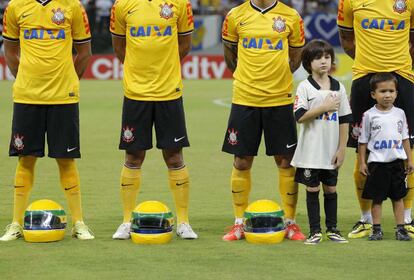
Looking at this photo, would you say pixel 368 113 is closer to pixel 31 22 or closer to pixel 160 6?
pixel 160 6

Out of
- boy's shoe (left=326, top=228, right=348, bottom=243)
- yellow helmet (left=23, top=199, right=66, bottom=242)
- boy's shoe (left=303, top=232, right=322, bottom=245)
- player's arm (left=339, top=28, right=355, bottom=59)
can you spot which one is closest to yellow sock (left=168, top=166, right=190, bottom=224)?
yellow helmet (left=23, top=199, right=66, bottom=242)

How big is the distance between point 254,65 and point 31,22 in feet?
6.17

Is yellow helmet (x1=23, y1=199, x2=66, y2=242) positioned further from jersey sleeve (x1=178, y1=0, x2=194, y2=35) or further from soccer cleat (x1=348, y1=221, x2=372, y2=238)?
soccer cleat (x1=348, y1=221, x2=372, y2=238)

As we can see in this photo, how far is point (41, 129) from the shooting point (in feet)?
29.7

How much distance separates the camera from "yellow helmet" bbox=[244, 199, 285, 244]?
8820mm

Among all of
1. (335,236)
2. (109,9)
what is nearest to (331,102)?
(335,236)

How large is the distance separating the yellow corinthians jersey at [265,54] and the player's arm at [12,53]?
188 centimetres

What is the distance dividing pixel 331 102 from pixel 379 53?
2.65 ft

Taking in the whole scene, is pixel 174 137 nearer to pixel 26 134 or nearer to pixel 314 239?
pixel 26 134

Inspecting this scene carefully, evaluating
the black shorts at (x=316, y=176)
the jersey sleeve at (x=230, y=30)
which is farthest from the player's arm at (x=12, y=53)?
the black shorts at (x=316, y=176)

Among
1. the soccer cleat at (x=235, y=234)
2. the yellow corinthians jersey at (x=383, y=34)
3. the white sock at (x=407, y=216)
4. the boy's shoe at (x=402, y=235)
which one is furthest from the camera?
the white sock at (x=407, y=216)

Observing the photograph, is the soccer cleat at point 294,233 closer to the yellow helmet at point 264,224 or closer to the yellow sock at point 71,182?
the yellow helmet at point 264,224

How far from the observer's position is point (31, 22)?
8.95 metres

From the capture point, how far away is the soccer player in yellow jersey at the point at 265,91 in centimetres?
905
